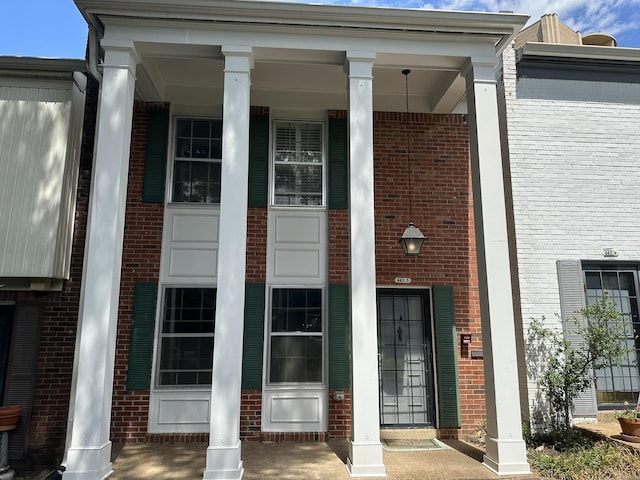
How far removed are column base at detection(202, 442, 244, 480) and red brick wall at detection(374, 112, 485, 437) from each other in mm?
3290

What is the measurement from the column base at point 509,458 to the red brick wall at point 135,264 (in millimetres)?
4503

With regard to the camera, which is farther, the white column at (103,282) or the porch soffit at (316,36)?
the porch soffit at (316,36)

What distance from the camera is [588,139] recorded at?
716 cm

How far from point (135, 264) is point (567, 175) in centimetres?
663

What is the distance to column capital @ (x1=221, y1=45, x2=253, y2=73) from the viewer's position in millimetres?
5418

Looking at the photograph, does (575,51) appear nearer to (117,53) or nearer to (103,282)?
(117,53)

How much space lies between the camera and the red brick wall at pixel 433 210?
6961 mm

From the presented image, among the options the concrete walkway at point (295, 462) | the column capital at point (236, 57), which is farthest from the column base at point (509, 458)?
the column capital at point (236, 57)

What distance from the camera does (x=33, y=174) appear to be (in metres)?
5.86

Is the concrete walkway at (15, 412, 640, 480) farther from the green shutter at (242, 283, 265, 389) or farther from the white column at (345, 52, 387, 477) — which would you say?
the green shutter at (242, 283, 265, 389)

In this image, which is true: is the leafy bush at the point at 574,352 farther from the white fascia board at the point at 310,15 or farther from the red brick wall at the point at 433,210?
the white fascia board at the point at 310,15

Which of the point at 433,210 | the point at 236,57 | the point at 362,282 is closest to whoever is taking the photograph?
the point at 362,282

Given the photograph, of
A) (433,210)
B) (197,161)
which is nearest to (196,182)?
(197,161)

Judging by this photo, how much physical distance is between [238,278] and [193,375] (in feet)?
7.71
